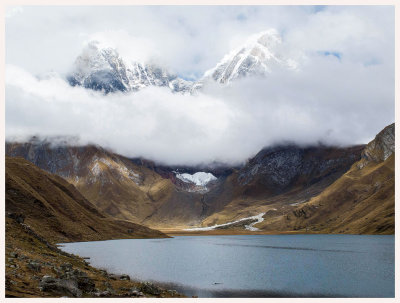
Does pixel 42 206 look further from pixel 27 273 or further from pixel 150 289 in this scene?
pixel 150 289

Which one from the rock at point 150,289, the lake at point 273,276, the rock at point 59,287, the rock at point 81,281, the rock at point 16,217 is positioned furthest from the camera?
the rock at point 16,217

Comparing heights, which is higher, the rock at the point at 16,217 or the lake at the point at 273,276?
the rock at the point at 16,217

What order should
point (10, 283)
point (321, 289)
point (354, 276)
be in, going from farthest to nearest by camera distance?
1. point (354, 276)
2. point (321, 289)
3. point (10, 283)

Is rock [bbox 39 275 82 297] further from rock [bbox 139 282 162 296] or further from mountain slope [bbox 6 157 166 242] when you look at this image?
mountain slope [bbox 6 157 166 242]

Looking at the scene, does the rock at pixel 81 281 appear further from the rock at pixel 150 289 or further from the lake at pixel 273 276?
the lake at pixel 273 276

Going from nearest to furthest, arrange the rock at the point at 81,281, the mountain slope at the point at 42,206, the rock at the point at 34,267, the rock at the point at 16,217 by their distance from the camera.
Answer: the rock at the point at 81,281, the rock at the point at 34,267, the rock at the point at 16,217, the mountain slope at the point at 42,206

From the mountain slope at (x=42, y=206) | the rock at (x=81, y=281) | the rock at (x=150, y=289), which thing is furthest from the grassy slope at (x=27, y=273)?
the mountain slope at (x=42, y=206)

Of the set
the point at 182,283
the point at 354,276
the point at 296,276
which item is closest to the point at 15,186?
the point at 182,283

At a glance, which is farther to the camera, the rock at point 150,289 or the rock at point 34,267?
the rock at point 150,289

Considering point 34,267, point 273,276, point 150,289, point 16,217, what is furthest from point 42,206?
point 150,289

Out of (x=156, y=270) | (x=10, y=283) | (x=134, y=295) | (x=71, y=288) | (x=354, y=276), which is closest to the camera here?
(x=10, y=283)

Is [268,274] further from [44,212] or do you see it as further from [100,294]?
[44,212]
